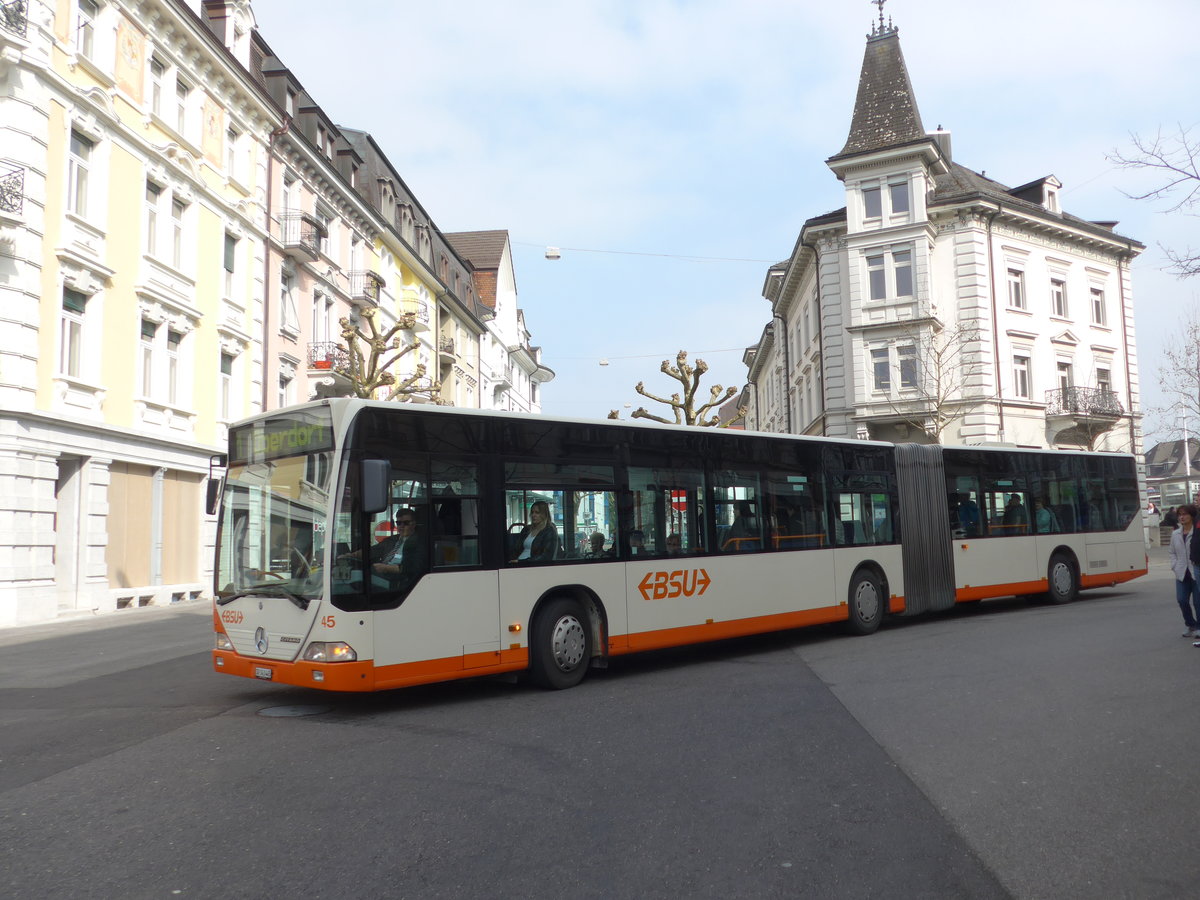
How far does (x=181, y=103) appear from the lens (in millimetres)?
24953

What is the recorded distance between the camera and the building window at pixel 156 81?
922 inches

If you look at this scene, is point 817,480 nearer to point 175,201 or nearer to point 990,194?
point 175,201

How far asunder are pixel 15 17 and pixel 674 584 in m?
16.3

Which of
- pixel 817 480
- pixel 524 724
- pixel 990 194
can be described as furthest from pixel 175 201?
pixel 990 194

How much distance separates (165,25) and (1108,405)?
3382 centimetres

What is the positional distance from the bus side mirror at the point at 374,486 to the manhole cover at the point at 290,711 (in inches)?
75.3

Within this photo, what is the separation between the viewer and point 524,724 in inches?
310

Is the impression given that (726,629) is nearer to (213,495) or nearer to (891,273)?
(213,495)

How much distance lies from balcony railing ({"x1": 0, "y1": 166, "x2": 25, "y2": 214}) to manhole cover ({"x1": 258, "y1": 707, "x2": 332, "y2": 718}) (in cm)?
1351

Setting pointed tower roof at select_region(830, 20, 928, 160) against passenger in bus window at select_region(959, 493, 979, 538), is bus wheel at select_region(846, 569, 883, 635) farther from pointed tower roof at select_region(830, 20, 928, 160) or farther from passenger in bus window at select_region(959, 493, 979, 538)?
pointed tower roof at select_region(830, 20, 928, 160)

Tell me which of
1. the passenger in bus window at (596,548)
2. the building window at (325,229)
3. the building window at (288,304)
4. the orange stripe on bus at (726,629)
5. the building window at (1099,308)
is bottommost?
the orange stripe on bus at (726,629)

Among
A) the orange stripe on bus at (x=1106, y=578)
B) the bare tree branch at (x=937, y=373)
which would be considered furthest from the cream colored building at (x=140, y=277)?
the bare tree branch at (x=937, y=373)

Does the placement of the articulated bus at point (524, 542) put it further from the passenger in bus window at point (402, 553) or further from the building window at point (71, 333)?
the building window at point (71, 333)

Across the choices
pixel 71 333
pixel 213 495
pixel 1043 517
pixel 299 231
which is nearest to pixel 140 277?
pixel 71 333
